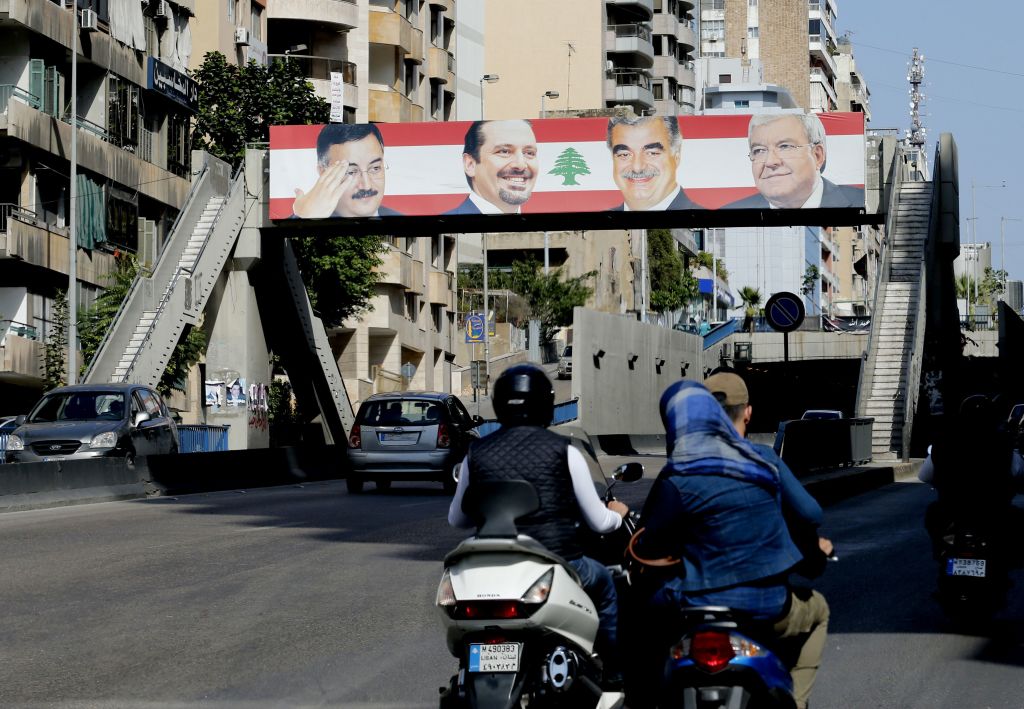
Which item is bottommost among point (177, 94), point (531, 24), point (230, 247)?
point (230, 247)

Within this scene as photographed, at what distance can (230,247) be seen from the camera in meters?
36.9

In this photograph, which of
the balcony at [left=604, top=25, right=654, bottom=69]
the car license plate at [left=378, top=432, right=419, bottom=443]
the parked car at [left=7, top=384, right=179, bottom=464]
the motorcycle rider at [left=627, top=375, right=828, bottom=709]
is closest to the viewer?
the motorcycle rider at [left=627, top=375, right=828, bottom=709]

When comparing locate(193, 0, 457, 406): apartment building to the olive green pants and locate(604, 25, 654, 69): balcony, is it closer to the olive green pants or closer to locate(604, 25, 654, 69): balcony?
locate(604, 25, 654, 69): balcony

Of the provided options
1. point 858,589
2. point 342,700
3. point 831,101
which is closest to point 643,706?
point 342,700

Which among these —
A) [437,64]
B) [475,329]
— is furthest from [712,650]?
[437,64]

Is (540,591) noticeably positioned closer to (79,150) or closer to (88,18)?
(79,150)

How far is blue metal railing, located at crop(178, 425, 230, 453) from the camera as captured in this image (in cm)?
3272

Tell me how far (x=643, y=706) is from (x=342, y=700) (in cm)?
232

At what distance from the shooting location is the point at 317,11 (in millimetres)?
70000

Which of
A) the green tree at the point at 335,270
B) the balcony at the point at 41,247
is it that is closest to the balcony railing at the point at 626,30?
the green tree at the point at 335,270

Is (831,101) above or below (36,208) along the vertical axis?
above

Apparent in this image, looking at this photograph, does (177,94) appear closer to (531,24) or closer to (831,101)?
(531,24)

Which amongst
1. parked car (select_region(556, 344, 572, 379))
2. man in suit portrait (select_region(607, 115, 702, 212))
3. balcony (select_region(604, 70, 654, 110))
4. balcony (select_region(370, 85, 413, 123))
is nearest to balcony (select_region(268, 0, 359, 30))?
balcony (select_region(370, 85, 413, 123))

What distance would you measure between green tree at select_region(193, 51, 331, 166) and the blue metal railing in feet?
60.8
